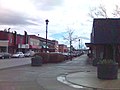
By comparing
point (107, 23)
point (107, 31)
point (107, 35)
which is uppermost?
point (107, 23)

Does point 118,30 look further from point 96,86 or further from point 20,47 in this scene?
point 20,47

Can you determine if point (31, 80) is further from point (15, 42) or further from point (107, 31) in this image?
point (15, 42)

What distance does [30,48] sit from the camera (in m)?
118

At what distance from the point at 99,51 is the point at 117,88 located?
85.1 feet

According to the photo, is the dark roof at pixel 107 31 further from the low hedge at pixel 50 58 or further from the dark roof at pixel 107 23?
the low hedge at pixel 50 58

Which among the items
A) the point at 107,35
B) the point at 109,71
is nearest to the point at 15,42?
the point at 107,35

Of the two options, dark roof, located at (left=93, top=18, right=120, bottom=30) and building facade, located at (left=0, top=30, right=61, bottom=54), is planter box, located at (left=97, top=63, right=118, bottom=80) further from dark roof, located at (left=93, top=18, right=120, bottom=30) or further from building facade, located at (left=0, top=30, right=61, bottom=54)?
building facade, located at (left=0, top=30, right=61, bottom=54)

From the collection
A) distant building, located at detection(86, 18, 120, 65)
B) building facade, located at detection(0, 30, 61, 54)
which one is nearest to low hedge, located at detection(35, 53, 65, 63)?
distant building, located at detection(86, 18, 120, 65)

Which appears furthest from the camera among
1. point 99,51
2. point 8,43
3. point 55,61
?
point 8,43

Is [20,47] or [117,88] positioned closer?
[117,88]

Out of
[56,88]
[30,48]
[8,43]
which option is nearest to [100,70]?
[56,88]

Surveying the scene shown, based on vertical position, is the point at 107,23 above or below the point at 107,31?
above

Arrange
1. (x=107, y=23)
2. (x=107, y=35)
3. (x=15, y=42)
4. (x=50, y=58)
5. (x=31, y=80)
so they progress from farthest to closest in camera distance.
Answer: (x=15, y=42) < (x=50, y=58) < (x=107, y=23) < (x=107, y=35) < (x=31, y=80)

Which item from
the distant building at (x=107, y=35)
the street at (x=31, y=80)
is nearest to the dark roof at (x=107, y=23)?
the distant building at (x=107, y=35)
